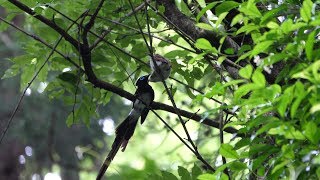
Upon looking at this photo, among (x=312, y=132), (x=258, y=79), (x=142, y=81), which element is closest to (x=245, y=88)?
(x=258, y=79)

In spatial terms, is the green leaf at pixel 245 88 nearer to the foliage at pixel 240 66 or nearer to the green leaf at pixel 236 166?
the foliage at pixel 240 66

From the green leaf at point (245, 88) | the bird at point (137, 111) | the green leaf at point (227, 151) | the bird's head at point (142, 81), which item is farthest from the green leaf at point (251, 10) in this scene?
the bird's head at point (142, 81)

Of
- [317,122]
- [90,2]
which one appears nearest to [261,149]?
[317,122]

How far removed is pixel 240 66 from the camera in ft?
7.75

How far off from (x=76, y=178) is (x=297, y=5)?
9.82m

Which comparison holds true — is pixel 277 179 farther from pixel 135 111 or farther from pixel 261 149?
pixel 135 111

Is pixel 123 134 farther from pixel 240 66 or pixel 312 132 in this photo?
pixel 312 132

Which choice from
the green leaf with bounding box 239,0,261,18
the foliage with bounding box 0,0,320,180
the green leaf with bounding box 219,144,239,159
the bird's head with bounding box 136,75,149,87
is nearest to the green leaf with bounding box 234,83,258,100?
the foliage with bounding box 0,0,320,180

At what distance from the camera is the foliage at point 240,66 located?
149cm

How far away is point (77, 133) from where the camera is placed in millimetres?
10445

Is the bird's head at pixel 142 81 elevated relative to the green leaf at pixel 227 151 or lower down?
lower down

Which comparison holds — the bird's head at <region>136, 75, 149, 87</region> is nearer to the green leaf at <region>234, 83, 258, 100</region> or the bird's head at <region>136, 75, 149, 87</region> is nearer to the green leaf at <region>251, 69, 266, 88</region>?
the green leaf at <region>234, 83, 258, 100</region>

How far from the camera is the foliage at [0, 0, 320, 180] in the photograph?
58.8 inches

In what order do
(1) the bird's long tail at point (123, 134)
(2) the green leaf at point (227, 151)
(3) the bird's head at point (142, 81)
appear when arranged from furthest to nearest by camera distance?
(3) the bird's head at point (142, 81) → (1) the bird's long tail at point (123, 134) → (2) the green leaf at point (227, 151)
